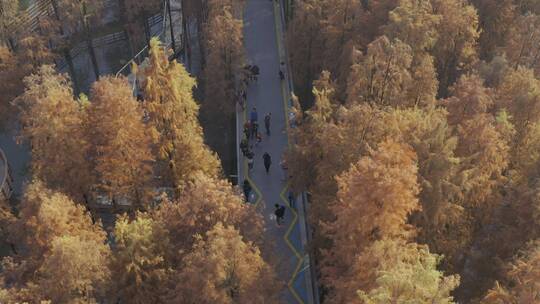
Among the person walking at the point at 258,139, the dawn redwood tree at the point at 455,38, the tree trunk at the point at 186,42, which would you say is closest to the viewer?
the person walking at the point at 258,139

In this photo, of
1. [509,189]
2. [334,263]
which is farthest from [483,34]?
[334,263]

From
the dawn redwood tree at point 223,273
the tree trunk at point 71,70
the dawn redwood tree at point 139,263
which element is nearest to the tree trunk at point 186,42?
the tree trunk at point 71,70

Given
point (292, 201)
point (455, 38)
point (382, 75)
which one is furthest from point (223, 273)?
point (455, 38)

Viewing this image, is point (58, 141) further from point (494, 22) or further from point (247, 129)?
point (494, 22)

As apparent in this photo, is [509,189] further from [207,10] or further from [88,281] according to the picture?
[207,10]

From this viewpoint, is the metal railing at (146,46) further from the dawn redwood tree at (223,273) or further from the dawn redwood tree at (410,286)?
the dawn redwood tree at (410,286)

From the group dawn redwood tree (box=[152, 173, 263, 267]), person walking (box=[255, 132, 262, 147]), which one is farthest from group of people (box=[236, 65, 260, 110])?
dawn redwood tree (box=[152, 173, 263, 267])

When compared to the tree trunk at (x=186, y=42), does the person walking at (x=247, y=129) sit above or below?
below
